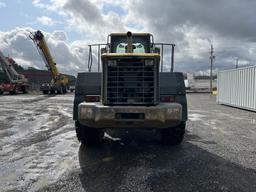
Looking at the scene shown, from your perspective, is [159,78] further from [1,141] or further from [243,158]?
[1,141]

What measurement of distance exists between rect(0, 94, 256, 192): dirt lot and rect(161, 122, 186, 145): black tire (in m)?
0.19

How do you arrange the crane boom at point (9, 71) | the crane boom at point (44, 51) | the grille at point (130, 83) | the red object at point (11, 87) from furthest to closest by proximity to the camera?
the red object at point (11, 87) < the crane boom at point (9, 71) < the crane boom at point (44, 51) < the grille at point (130, 83)

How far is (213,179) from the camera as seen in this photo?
5422 millimetres

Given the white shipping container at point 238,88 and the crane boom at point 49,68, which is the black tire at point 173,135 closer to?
the white shipping container at point 238,88

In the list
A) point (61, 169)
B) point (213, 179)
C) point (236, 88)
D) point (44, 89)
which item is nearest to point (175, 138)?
point (213, 179)

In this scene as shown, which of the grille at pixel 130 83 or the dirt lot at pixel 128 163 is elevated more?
the grille at pixel 130 83

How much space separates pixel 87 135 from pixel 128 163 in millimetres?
1563

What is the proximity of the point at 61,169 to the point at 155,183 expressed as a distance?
185 cm

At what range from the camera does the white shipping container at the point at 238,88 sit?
768 inches

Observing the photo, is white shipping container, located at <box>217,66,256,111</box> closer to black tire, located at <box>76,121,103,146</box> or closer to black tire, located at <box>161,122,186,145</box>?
black tire, located at <box>161,122,186,145</box>

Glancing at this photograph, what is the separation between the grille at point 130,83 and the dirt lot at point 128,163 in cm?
125

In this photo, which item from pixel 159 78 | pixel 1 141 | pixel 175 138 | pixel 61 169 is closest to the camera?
pixel 61 169

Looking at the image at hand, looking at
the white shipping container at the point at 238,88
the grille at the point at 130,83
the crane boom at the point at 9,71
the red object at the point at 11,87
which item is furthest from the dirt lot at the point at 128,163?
the red object at the point at 11,87

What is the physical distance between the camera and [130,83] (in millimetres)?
6609
